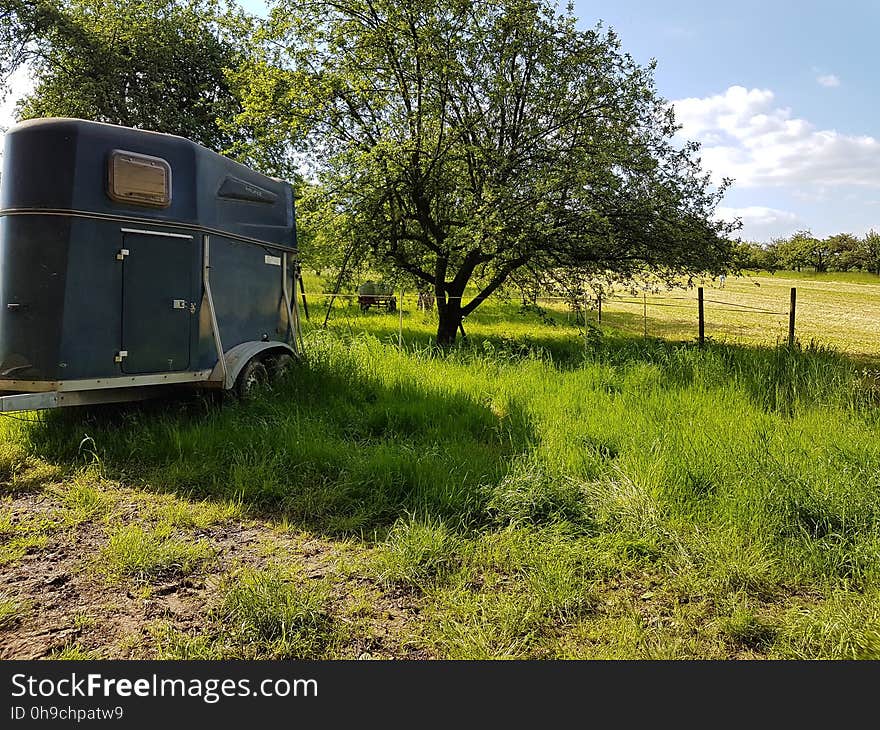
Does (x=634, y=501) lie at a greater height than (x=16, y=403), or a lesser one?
lesser

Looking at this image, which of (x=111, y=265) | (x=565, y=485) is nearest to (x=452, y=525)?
(x=565, y=485)

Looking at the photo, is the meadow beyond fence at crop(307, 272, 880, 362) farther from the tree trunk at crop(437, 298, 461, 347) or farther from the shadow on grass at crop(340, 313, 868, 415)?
the shadow on grass at crop(340, 313, 868, 415)

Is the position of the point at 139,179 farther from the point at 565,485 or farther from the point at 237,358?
the point at 565,485

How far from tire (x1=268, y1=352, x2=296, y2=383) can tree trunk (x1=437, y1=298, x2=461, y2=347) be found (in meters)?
5.66

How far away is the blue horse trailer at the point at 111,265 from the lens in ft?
17.4

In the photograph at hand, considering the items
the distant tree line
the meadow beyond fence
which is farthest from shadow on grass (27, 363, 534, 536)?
the distant tree line

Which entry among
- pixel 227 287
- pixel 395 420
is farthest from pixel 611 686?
pixel 227 287

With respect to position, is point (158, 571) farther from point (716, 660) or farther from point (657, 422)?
point (657, 422)

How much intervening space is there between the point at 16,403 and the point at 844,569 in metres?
6.50

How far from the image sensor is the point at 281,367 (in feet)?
24.9

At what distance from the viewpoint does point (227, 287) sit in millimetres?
6695

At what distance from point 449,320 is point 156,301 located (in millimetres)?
7957

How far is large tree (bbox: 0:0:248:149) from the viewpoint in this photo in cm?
1738

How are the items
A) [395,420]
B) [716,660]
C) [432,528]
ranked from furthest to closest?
[395,420], [432,528], [716,660]
